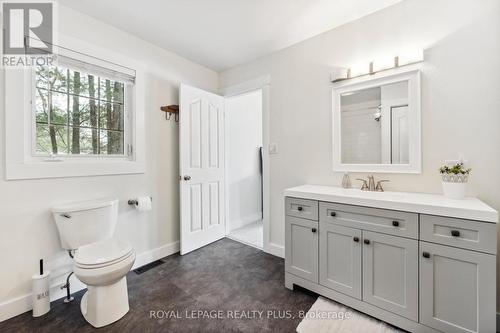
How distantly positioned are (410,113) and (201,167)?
7.18 ft

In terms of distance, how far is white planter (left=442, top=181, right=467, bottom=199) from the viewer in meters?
1.45

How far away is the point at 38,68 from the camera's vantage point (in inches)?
68.9

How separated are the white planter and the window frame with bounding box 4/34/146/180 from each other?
8.56 feet

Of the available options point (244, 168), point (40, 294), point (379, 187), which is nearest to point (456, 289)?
point (379, 187)

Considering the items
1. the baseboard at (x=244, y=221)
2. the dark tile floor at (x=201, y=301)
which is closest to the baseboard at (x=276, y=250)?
the dark tile floor at (x=201, y=301)

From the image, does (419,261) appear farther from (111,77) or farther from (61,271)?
(111,77)

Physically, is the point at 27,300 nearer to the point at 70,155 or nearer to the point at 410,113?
the point at 70,155

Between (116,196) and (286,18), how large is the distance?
2.29 m

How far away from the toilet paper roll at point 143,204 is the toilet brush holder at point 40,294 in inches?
31.0

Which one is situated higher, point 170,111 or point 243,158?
point 170,111

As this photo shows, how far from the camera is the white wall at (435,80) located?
1491 mm

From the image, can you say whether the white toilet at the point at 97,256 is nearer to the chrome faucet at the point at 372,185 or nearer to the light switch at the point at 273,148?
the light switch at the point at 273,148

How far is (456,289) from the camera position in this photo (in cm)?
125

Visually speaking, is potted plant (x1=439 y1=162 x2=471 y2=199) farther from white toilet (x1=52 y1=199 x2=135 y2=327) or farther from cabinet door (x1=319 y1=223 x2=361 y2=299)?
white toilet (x1=52 y1=199 x2=135 y2=327)
